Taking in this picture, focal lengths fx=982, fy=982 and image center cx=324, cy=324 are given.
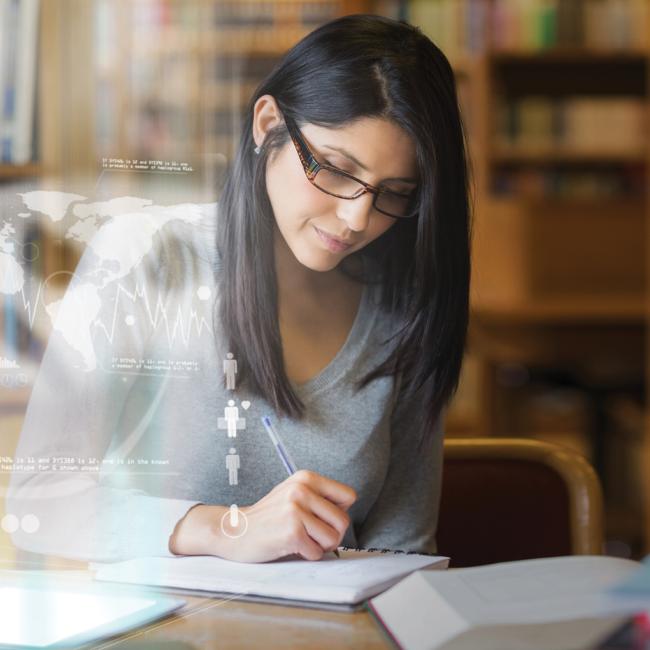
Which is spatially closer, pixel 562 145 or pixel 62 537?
pixel 62 537

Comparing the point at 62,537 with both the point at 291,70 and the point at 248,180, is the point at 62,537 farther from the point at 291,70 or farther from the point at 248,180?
the point at 291,70

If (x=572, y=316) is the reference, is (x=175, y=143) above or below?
above

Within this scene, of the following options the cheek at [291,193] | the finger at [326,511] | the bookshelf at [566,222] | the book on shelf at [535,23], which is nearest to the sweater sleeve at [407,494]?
the finger at [326,511]

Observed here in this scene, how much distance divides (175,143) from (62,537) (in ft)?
1.10

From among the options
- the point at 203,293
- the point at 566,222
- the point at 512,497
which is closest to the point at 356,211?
the point at 203,293

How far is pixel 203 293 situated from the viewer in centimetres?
80

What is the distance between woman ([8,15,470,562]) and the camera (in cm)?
78

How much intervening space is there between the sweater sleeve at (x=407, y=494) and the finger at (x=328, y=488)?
105mm

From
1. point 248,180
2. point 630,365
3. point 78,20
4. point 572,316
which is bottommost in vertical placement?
point 630,365

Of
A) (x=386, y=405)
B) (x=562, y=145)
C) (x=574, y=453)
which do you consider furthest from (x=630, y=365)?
(x=386, y=405)

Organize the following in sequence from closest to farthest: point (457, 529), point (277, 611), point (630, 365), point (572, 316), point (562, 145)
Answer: point (277, 611) < point (457, 529) < point (572, 316) < point (630, 365) < point (562, 145)

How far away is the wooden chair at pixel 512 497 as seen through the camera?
1.18 m

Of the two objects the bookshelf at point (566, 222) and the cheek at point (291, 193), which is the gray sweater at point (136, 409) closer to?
the cheek at point (291, 193)

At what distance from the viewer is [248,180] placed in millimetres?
823
